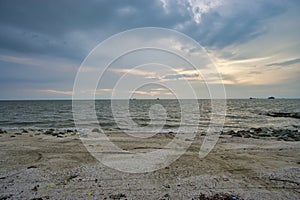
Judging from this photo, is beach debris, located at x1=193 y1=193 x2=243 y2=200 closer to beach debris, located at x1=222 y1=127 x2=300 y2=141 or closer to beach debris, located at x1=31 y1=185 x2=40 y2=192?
beach debris, located at x1=31 y1=185 x2=40 y2=192

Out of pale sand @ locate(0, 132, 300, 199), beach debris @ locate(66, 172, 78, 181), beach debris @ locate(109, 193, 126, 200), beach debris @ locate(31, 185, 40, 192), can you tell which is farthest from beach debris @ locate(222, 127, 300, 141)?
beach debris @ locate(31, 185, 40, 192)

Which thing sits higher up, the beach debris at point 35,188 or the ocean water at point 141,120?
the beach debris at point 35,188

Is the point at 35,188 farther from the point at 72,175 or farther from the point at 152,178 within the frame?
the point at 152,178

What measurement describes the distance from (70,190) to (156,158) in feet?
12.7

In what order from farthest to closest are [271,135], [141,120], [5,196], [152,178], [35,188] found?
[141,120]
[271,135]
[152,178]
[35,188]
[5,196]

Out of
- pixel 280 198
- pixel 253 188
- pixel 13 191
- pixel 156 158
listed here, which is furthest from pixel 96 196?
pixel 280 198

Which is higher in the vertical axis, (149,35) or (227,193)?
(149,35)

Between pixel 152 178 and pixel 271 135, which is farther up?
pixel 152 178

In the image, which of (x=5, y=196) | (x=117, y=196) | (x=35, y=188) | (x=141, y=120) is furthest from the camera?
(x=141, y=120)

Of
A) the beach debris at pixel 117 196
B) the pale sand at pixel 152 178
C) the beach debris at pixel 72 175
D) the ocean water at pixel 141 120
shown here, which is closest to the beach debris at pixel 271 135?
the ocean water at pixel 141 120

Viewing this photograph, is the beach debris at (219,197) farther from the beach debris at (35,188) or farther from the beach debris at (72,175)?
the beach debris at (35,188)

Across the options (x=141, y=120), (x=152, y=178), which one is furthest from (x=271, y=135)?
(x=141, y=120)

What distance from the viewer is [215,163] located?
733cm

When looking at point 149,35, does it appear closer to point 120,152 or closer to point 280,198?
point 120,152
